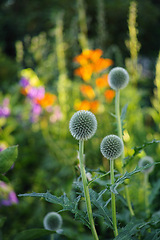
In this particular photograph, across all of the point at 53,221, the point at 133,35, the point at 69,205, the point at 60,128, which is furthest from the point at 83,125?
the point at 60,128

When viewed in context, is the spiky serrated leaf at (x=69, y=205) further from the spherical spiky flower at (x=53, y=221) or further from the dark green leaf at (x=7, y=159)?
the spherical spiky flower at (x=53, y=221)

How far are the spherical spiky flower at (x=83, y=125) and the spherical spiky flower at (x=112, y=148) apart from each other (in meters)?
0.05

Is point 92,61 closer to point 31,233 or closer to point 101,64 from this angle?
point 101,64

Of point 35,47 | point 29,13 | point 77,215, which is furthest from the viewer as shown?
point 29,13

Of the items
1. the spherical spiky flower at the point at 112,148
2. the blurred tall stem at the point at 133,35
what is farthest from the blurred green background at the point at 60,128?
the spherical spiky flower at the point at 112,148

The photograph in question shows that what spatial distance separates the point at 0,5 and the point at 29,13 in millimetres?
767

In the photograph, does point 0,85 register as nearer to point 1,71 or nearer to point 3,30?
point 1,71

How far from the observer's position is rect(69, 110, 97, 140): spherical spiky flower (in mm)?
586

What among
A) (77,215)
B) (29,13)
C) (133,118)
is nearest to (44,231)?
(77,215)

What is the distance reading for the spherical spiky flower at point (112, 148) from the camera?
581 millimetres

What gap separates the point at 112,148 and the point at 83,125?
0.09 meters

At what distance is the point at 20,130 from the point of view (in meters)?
2.58

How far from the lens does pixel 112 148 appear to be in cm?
58

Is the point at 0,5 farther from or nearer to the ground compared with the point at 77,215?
farther from the ground
